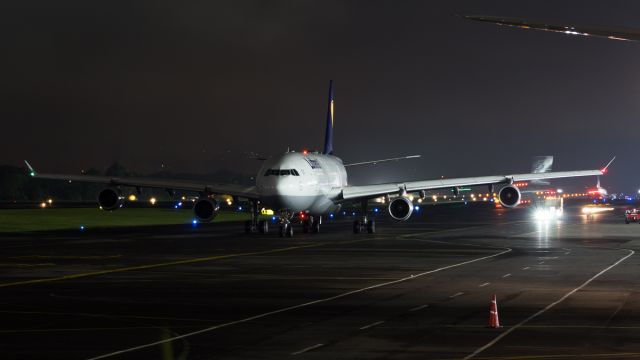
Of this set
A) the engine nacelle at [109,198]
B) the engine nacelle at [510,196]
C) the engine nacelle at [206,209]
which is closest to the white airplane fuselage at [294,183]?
the engine nacelle at [206,209]

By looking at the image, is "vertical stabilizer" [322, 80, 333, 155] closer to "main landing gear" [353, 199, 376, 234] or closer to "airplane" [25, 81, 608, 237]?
"airplane" [25, 81, 608, 237]

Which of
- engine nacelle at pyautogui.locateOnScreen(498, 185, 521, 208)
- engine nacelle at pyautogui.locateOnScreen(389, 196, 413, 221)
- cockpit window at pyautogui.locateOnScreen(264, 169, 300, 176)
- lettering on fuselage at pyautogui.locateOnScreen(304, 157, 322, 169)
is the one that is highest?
lettering on fuselage at pyautogui.locateOnScreen(304, 157, 322, 169)

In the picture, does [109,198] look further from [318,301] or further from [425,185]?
[318,301]

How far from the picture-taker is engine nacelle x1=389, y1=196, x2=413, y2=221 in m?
68.0

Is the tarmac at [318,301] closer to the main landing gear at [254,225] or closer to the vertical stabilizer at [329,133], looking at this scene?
the main landing gear at [254,225]

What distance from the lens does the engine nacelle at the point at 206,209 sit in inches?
2606

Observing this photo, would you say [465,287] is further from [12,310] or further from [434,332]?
[12,310]

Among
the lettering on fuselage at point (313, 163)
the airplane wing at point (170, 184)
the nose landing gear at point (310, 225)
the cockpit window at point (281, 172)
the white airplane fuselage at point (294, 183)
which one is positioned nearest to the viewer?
the white airplane fuselage at point (294, 183)

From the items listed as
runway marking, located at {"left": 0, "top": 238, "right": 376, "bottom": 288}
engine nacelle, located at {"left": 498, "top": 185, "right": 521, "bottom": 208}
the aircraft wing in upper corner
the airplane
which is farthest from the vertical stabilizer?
runway marking, located at {"left": 0, "top": 238, "right": 376, "bottom": 288}

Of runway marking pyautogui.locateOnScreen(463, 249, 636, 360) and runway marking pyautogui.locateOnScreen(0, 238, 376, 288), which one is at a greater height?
runway marking pyautogui.locateOnScreen(0, 238, 376, 288)

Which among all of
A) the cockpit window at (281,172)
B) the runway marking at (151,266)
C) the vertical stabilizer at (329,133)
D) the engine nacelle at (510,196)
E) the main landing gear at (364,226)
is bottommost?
the runway marking at (151,266)

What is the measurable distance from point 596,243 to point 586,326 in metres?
34.8

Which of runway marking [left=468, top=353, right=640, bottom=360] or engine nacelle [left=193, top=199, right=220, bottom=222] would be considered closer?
runway marking [left=468, top=353, right=640, bottom=360]

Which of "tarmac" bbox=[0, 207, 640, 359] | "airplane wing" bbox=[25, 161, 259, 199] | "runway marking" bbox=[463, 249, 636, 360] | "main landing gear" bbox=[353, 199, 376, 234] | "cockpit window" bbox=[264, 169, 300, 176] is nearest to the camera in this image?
"runway marking" bbox=[463, 249, 636, 360]
